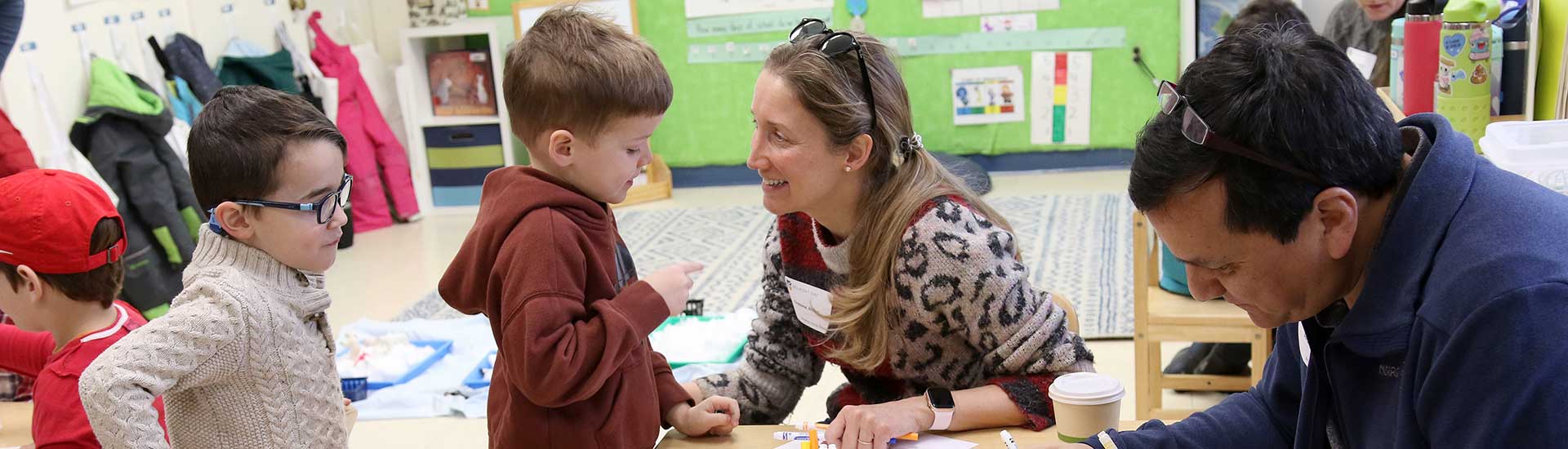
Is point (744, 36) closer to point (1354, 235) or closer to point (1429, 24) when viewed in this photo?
point (1429, 24)

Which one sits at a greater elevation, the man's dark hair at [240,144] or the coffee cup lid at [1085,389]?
the man's dark hair at [240,144]

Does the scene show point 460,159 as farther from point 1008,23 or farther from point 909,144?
point 909,144

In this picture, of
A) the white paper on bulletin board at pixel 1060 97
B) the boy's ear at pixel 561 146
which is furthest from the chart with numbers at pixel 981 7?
the boy's ear at pixel 561 146

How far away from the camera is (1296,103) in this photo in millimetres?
1060

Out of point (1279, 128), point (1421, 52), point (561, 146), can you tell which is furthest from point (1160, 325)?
point (1279, 128)

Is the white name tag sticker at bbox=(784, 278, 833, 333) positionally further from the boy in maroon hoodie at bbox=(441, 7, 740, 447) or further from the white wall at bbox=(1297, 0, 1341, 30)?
the white wall at bbox=(1297, 0, 1341, 30)

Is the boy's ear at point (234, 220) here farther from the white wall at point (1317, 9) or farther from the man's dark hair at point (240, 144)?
the white wall at point (1317, 9)

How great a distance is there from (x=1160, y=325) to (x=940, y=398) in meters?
1.41

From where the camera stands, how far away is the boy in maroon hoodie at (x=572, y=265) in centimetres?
161

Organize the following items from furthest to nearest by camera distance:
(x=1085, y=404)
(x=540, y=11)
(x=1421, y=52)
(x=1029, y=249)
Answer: (x=540, y=11) < (x=1029, y=249) < (x=1421, y=52) < (x=1085, y=404)

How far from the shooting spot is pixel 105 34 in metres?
4.74

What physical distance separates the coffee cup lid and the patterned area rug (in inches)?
94.3

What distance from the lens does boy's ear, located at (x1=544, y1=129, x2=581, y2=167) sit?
1.74 meters

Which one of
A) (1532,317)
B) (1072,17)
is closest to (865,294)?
(1532,317)
